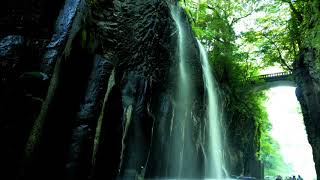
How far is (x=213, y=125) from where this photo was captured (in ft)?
40.4

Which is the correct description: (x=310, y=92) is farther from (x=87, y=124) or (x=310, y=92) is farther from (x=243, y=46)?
(x=87, y=124)

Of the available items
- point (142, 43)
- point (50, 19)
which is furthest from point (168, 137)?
point (50, 19)

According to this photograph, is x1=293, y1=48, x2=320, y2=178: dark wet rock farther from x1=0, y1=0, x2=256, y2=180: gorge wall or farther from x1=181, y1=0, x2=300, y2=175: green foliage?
x1=0, y1=0, x2=256, y2=180: gorge wall

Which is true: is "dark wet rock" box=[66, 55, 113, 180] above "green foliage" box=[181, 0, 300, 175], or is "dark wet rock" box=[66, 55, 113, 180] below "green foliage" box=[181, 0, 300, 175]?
below

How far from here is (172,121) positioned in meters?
8.59

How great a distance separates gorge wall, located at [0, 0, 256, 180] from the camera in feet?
11.1

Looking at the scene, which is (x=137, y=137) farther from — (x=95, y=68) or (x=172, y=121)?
(x=95, y=68)

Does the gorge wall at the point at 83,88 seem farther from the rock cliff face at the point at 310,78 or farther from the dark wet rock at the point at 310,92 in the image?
the dark wet rock at the point at 310,92

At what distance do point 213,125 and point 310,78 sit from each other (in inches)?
216

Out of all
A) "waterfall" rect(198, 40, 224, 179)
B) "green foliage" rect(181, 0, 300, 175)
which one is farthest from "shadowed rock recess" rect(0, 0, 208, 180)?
"green foliage" rect(181, 0, 300, 175)

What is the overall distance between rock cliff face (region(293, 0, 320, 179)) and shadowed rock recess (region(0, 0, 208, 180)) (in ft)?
24.7

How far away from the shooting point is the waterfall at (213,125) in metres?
11.7

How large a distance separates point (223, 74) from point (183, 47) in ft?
27.1

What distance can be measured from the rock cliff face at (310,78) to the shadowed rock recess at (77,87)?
753 cm
